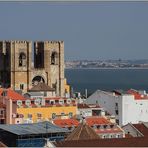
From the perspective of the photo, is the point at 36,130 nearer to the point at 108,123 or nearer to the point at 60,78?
the point at 108,123

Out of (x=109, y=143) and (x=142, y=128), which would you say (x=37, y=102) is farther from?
(x=109, y=143)

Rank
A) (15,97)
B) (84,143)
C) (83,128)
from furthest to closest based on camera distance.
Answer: (15,97)
(83,128)
(84,143)

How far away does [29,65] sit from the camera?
150ft

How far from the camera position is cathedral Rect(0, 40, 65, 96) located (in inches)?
1784

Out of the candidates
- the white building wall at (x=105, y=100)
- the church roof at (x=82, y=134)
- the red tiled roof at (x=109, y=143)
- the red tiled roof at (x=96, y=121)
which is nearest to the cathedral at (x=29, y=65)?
the white building wall at (x=105, y=100)

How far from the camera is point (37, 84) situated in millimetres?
43281

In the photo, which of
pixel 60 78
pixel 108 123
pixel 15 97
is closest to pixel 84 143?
pixel 108 123

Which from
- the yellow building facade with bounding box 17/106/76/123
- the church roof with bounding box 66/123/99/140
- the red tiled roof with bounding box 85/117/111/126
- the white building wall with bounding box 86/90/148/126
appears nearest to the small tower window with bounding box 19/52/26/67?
the white building wall with bounding box 86/90/148/126

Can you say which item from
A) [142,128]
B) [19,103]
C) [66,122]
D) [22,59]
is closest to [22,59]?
[22,59]

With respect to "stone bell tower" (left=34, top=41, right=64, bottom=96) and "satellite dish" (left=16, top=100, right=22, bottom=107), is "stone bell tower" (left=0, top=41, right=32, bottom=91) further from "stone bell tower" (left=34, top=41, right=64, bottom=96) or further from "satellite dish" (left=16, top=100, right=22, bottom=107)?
"satellite dish" (left=16, top=100, right=22, bottom=107)

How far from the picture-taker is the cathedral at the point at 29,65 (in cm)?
4531

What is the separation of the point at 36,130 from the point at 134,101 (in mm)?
11163

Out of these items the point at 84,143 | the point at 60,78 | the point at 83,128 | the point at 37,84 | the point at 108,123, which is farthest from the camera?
the point at 60,78

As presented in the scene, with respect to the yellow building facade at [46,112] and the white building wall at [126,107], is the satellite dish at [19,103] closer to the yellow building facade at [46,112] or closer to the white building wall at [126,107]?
the yellow building facade at [46,112]
